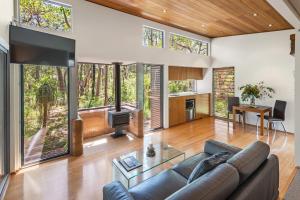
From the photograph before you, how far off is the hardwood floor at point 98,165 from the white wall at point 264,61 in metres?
1.21

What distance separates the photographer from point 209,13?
189 inches

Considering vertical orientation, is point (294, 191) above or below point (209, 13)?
below

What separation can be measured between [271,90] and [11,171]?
275 inches

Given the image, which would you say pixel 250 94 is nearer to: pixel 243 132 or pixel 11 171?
pixel 243 132

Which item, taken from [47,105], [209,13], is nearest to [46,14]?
[47,105]

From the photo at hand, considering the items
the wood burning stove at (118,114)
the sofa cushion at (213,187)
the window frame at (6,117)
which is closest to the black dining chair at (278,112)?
the wood burning stove at (118,114)

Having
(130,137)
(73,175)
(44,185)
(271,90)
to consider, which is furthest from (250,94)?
(44,185)

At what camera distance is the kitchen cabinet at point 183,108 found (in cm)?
641

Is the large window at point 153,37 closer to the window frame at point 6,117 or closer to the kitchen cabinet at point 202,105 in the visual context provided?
the kitchen cabinet at point 202,105

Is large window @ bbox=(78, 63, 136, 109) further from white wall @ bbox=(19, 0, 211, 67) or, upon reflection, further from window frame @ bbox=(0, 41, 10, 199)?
window frame @ bbox=(0, 41, 10, 199)

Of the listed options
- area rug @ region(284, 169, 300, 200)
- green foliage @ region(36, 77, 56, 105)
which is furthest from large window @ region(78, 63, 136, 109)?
area rug @ region(284, 169, 300, 200)

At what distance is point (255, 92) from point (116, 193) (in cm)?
549

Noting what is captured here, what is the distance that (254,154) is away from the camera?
1.96m

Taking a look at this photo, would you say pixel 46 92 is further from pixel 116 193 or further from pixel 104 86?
pixel 116 193
